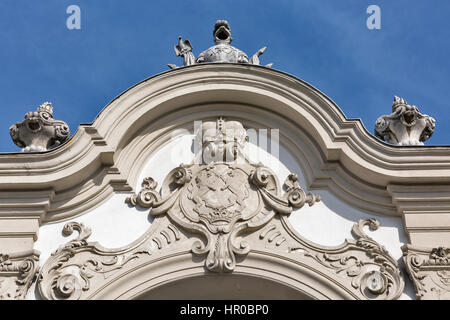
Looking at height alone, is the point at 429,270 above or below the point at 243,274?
below

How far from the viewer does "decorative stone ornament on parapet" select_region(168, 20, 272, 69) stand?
10.8m

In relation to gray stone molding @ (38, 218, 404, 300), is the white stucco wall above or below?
above

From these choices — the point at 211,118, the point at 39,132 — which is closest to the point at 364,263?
the point at 211,118

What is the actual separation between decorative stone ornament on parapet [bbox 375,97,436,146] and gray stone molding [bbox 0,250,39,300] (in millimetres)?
3944

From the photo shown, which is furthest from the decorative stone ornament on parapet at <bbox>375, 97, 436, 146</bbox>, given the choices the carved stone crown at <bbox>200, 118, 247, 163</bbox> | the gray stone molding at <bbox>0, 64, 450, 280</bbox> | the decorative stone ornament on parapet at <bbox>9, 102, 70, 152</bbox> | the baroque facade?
the decorative stone ornament on parapet at <bbox>9, 102, 70, 152</bbox>

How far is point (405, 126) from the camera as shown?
980 cm

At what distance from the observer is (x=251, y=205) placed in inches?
370

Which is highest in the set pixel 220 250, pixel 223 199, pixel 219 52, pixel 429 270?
pixel 219 52

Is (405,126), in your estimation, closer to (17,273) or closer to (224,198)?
(224,198)

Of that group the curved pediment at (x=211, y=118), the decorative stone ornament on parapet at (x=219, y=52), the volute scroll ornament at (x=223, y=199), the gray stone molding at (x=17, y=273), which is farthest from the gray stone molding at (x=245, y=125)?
the decorative stone ornament on parapet at (x=219, y=52)

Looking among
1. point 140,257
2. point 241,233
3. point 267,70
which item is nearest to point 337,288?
point 241,233

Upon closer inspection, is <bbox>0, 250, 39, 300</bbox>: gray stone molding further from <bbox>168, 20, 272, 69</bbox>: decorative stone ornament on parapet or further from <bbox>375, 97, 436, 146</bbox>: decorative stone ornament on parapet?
<bbox>375, 97, 436, 146</bbox>: decorative stone ornament on parapet

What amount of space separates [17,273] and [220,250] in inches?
79.3
